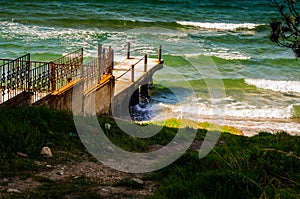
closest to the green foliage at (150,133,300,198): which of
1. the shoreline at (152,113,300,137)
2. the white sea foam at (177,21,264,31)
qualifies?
the shoreline at (152,113,300,137)

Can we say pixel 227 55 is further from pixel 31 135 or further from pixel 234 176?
pixel 234 176

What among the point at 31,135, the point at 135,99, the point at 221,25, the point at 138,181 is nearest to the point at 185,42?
the point at 221,25

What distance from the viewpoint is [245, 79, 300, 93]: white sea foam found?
92.6ft

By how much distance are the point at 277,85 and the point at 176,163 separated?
21291mm

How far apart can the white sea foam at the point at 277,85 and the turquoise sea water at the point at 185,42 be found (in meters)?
0.05

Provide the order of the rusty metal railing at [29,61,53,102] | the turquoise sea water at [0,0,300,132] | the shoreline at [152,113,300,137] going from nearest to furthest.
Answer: the rusty metal railing at [29,61,53,102] < the shoreline at [152,113,300,137] < the turquoise sea water at [0,0,300,132]

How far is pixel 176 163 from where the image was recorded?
8.54 metres

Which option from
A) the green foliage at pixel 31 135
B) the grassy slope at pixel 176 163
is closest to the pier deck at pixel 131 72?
the green foliage at pixel 31 135

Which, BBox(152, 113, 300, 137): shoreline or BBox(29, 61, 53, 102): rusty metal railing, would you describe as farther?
BBox(152, 113, 300, 137): shoreline

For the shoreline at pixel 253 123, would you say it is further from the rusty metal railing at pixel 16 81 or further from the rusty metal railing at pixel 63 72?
the rusty metal railing at pixel 16 81

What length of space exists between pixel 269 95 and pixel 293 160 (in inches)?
739

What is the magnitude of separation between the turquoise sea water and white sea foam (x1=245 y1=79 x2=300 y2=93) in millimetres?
51

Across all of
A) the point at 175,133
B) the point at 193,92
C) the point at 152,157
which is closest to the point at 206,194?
the point at 152,157

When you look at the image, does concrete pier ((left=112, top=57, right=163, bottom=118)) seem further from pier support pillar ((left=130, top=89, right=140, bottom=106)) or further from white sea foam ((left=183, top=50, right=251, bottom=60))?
white sea foam ((left=183, top=50, right=251, bottom=60))
